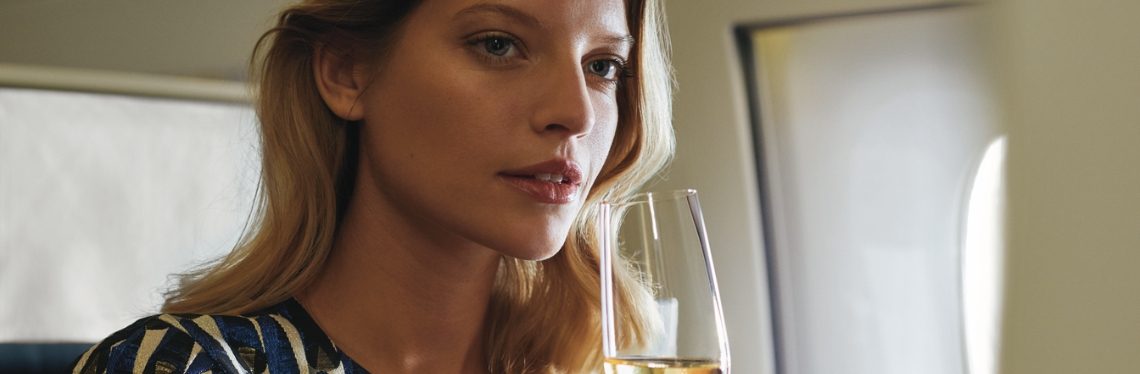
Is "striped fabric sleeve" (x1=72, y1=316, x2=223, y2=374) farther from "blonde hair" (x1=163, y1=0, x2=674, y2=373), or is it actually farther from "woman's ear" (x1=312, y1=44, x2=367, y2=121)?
"woman's ear" (x1=312, y1=44, x2=367, y2=121)

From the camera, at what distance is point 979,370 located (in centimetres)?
177

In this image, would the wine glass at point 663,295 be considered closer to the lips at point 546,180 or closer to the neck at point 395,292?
the lips at point 546,180

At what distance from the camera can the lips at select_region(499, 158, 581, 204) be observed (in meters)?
0.85

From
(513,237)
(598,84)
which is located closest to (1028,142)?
(513,237)

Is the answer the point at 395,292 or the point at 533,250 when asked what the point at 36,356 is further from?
the point at 533,250

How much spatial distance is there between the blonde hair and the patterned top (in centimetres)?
3

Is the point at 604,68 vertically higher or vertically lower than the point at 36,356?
higher

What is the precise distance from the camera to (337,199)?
1.00m

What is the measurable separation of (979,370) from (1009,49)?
1.81m

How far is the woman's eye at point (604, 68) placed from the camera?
96 centimetres

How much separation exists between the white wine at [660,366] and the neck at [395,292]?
0.37m

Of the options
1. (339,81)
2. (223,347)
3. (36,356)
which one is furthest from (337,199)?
(36,356)

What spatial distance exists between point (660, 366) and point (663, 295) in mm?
42

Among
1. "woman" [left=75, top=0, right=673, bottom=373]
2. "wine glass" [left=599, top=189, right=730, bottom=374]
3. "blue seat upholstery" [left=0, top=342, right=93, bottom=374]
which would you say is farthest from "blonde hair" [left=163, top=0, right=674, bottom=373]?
"blue seat upholstery" [left=0, top=342, right=93, bottom=374]
